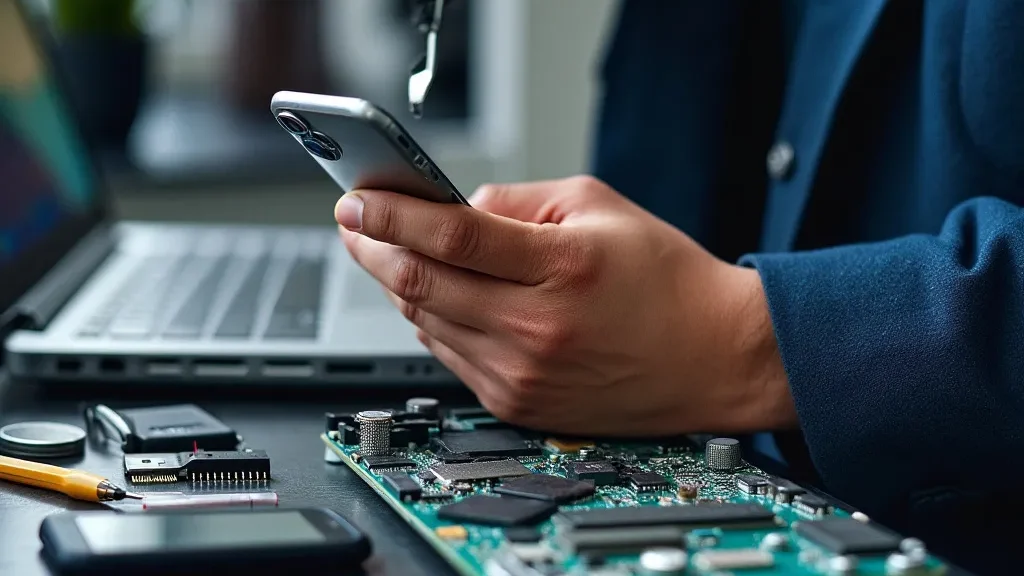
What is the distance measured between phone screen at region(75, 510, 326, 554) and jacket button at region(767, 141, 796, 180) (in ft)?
1.98

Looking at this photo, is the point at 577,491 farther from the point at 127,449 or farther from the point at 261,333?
the point at 261,333

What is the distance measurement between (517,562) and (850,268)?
316 mm

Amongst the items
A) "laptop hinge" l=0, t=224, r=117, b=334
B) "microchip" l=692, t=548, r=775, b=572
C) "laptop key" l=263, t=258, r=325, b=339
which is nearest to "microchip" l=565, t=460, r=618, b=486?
"microchip" l=692, t=548, r=775, b=572

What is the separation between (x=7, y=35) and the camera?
1.08 metres

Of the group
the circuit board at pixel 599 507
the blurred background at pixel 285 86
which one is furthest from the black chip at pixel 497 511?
the blurred background at pixel 285 86

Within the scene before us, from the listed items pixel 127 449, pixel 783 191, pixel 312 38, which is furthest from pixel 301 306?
pixel 312 38

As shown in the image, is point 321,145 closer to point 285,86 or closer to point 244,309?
point 244,309

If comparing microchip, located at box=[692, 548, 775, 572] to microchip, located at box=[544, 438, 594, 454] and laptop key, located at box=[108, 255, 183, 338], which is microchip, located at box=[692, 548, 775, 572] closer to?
microchip, located at box=[544, 438, 594, 454]

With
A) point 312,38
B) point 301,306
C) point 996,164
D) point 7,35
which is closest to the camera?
point 996,164

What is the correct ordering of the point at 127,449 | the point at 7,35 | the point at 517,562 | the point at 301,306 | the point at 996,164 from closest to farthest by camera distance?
the point at 517,562 → the point at 127,449 → the point at 996,164 → the point at 301,306 → the point at 7,35

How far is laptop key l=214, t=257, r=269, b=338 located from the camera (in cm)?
82

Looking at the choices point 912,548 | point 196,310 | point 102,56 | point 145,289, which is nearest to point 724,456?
point 912,548

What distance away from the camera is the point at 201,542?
17.0 inches

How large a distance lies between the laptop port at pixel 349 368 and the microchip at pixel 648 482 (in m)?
0.29
